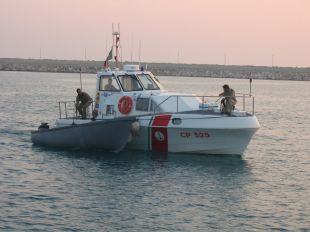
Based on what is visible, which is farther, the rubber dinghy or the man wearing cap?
the rubber dinghy

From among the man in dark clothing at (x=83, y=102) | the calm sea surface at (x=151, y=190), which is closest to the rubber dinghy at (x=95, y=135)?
the calm sea surface at (x=151, y=190)

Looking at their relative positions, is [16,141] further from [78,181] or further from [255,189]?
[255,189]

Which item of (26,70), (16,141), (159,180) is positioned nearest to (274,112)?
(16,141)

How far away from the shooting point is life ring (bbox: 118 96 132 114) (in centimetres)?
2667

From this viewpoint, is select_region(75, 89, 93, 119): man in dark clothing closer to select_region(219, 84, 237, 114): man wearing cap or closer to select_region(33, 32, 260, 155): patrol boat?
select_region(33, 32, 260, 155): patrol boat

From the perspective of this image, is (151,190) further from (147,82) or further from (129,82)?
(147,82)

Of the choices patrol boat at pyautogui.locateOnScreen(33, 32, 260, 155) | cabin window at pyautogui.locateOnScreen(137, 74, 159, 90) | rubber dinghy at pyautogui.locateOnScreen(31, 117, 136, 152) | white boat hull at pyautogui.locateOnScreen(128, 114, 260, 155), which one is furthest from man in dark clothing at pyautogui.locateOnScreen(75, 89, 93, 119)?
white boat hull at pyautogui.locateOnScreen(128, 114, 260, 155)

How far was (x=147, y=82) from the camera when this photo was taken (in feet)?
90.4

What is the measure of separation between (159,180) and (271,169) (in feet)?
16.6

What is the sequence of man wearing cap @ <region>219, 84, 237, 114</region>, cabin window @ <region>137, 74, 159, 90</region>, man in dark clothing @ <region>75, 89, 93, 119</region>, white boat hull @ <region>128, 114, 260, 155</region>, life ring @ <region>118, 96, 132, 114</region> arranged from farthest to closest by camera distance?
man in dark clothing @ <region>75, 89, 93, 119</region> → cabin window @ <region>137, 74, 159, 90</region> → life ring @ <region>118, 96, 132, 114</region> → man wearing cap @ <region>219, 84, 237, 114</region> → white boat hull @ <region>128, 114, 260, 155</region>

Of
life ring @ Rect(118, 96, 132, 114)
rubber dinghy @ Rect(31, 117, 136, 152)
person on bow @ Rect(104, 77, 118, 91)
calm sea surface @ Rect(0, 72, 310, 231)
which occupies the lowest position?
calm sea surface @ Rect(0, 72, 310, 231)

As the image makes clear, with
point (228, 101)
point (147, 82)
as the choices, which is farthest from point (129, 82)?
point (228, 101)

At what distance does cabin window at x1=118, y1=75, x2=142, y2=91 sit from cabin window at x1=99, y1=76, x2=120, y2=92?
27 centimetres

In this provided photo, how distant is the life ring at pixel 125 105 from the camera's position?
26.7 m
